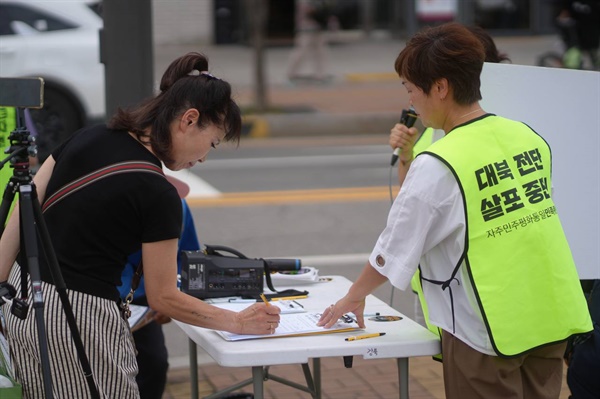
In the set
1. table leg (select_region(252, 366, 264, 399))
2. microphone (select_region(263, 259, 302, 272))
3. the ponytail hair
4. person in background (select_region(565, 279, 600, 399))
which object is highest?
the ponytail hair

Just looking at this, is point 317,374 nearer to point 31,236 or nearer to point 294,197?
point 31,236

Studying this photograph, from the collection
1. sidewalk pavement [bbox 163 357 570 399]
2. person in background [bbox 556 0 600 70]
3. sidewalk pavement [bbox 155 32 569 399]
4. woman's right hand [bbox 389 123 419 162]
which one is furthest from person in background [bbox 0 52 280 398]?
person in background [bbox 556 0 600 70]

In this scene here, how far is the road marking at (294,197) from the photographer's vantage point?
33.0ft

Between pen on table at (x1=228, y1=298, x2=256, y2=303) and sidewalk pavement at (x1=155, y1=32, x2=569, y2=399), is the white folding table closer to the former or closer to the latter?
pen on table at (x1=228, y1=298, x2=256, y2=303)

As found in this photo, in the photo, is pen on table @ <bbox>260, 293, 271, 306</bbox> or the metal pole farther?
the metal pole

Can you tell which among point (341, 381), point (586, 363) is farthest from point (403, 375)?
point (341, 381)

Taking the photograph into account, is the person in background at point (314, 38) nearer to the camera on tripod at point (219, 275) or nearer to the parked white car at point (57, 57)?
the parked white car at point (57, 57)

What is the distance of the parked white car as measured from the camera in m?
11.5

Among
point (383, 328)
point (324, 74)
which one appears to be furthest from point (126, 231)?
point (324, 74)

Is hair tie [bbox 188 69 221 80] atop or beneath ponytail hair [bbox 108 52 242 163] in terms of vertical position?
atop

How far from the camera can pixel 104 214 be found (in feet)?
9.56

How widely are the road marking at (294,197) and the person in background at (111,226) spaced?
685 centimetres

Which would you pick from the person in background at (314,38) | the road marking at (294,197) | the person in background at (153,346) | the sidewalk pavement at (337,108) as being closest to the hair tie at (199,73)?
the sidewalk pavement at (337,108)

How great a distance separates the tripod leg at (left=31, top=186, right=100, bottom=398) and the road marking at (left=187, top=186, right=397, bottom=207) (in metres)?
6.98
